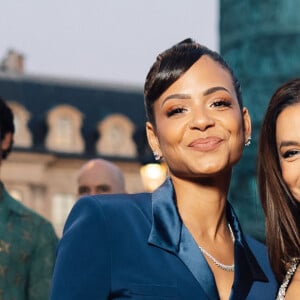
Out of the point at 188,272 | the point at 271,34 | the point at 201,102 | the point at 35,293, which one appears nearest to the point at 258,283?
the point at 188,272

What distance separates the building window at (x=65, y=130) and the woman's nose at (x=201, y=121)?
139ft

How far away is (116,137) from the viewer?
46750mm

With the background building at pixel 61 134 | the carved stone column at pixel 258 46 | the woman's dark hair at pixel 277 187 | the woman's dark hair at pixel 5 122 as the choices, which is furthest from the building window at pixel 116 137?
the woman's dark hair at pixel 277 187

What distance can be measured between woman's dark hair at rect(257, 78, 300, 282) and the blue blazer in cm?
44

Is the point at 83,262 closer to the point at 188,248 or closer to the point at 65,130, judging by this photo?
the point at 188,248

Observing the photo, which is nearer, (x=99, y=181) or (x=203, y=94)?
(x=203, y=94)

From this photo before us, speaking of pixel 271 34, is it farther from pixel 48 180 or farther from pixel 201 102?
pixel 201 102

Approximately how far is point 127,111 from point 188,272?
44044mm

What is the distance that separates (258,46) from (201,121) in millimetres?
24265

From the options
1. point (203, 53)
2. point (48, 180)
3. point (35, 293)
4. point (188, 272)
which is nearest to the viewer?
point (188, 272)

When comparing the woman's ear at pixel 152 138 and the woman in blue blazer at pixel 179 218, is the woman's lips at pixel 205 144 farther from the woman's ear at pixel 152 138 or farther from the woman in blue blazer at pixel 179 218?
the woman's ear at pixel 152 138

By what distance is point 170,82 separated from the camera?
325 cm

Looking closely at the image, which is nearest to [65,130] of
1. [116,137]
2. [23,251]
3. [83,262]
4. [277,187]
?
[116,137]

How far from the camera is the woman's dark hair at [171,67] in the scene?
3254mm
